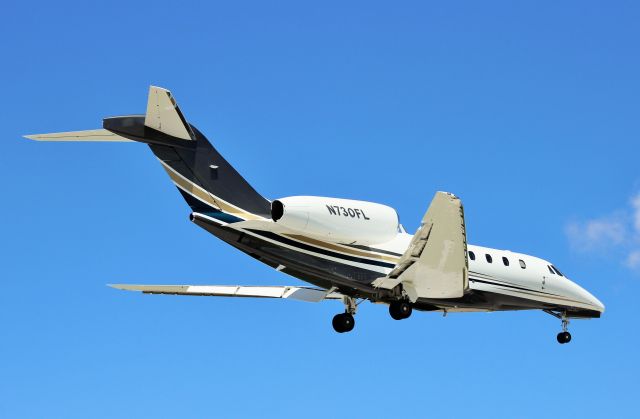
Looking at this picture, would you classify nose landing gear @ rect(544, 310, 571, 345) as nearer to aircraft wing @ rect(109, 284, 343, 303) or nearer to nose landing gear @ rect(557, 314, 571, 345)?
nose landing gear @ rect(557, 314, 571, 345)

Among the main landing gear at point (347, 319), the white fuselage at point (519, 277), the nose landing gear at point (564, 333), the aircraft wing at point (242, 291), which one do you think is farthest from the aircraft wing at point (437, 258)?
the nose landing gear at point (564, 333)

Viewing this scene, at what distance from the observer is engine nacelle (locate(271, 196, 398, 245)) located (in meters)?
22.1

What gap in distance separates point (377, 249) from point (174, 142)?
5.89m

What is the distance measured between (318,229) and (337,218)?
0.60 metres

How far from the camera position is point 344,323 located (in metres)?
25.9

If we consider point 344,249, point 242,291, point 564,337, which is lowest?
point 242,291

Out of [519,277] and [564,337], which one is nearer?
[519,277]

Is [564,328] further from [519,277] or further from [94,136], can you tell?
[94,136]

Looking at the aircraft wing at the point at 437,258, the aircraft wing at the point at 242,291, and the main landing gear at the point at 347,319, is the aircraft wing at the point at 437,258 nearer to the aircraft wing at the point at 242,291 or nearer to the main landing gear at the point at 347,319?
the main landing gear at the point at 347,319

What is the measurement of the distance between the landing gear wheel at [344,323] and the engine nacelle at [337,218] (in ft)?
9.33

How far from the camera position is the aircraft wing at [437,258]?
21594mm

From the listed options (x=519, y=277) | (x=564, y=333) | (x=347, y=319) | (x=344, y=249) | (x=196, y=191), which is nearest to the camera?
(x=196, y=191)

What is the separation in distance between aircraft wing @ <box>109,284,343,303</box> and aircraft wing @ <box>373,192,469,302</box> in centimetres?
287

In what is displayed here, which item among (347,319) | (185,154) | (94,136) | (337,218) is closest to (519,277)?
(347,319)
